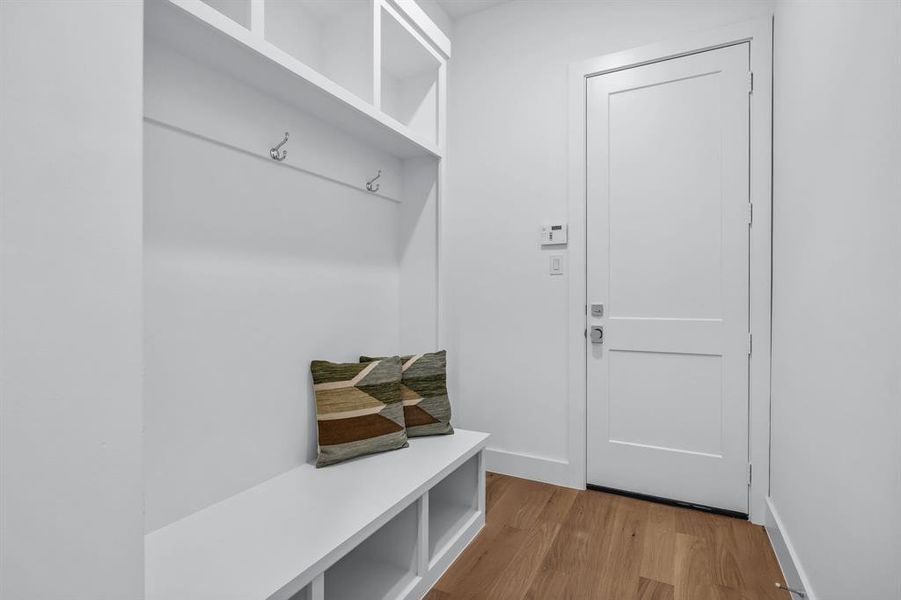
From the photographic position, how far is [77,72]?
70 cm

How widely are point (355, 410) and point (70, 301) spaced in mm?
1113

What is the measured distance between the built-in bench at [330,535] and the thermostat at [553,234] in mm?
1062

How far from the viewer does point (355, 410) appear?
66.9 inches

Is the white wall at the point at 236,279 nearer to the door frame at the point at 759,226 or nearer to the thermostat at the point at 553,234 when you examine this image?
the thermostat at the point at 553,234

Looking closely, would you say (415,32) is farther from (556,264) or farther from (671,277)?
(671,277)

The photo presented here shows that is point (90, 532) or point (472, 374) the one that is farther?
point (472, 374)

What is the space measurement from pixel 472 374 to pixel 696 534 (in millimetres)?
1280

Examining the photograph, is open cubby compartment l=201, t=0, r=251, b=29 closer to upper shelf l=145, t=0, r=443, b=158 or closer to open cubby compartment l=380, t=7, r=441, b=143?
→ upper shelf l=145, t=0, r=443, b=158

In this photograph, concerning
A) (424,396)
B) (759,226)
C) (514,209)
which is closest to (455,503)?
(424,396)

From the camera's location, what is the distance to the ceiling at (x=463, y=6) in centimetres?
255

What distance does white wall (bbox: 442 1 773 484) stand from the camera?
93.7 inches

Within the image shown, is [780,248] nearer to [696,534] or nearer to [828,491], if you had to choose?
[828,491]

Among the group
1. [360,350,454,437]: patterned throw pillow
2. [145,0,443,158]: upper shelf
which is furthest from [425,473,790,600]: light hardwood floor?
[145,0,443,158]: upper shelf

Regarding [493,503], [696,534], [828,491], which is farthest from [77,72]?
[696,534]
